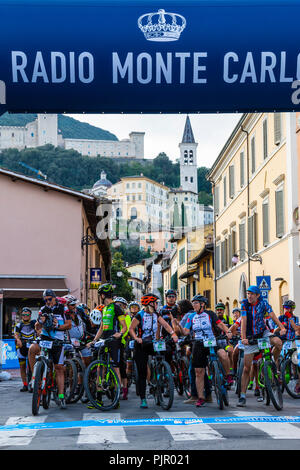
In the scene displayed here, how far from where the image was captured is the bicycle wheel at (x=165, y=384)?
34.7ft

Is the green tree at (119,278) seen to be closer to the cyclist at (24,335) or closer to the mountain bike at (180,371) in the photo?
the cyclist at (24,335)

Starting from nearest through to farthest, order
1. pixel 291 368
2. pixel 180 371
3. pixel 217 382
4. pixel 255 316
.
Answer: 1. pixel 217 382
2. pixel 255 316
3. pixel 291 368
4. pixel 180 371

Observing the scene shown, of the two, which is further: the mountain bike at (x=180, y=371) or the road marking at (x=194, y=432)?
the mountain bike at (x=180, y=371)

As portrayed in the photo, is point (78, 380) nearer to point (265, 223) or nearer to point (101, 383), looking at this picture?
point (101, 383)

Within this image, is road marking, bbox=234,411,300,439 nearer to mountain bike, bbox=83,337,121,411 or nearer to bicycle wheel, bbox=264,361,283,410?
bicycle wheel, bbox=264,361,283,410

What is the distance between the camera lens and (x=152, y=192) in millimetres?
178500

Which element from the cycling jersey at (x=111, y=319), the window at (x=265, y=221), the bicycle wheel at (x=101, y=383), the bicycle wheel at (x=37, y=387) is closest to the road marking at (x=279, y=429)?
the bicycle wheel at (x=101, y=383)

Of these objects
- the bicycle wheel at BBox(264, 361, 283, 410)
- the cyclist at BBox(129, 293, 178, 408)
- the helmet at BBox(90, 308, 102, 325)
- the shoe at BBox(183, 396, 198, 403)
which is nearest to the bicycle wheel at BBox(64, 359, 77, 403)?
the cyclist at BBox(129, 293, 178, 408)

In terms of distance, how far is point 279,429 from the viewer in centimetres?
805

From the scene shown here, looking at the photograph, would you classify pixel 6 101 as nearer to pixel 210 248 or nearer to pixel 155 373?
pixel 155 373

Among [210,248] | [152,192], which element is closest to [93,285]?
[210,248]

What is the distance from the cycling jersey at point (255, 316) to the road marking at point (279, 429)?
220 cm

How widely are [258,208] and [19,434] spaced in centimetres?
2235

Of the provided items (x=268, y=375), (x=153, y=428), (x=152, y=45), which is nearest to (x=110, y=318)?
(x=268, y=375)
